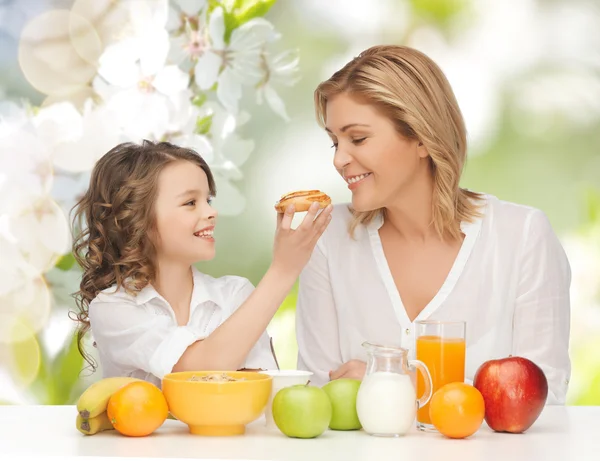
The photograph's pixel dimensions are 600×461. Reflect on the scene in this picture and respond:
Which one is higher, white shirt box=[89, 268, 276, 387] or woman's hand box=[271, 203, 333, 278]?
woman's hand box=[271, 203, 333, 278]

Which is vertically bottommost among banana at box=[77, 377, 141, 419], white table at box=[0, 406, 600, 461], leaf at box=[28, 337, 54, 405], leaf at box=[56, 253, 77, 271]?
leaf at box=[28, 337, 54, 405]

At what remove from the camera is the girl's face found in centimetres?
217

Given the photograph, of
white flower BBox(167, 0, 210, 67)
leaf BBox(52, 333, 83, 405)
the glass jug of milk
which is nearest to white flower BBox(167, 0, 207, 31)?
white flower BBox(167, 0, 210, 67)

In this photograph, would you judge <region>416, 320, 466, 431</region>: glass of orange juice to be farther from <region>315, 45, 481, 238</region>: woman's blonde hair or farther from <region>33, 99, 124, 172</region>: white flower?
<region>33, 99, 124, 172</region>: white flower

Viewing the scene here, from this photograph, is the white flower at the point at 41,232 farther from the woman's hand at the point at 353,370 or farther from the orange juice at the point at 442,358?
the orange juice at the point at 442,358

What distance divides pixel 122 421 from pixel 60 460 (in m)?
0.16

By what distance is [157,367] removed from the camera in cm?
189

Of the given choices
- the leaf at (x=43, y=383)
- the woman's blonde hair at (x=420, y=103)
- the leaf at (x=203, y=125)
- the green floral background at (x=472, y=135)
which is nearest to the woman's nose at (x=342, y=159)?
the woman's blonde hair at (x=420, y=103)

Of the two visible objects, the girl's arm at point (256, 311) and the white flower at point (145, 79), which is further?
the white flower at point (145, 79)

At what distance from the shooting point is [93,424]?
137cm

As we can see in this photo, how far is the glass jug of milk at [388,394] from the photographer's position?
1.35 meters

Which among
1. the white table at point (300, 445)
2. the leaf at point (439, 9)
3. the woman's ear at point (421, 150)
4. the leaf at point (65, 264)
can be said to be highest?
the leaf at point (439, 9)

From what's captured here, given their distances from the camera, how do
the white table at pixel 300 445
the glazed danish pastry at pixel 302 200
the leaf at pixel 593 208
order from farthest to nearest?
the leaf at pixel 593 208, the glazed danish pastry at pixel 302 200, the white table at pixel 300 445

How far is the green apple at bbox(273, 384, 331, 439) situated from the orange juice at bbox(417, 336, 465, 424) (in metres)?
0.19
